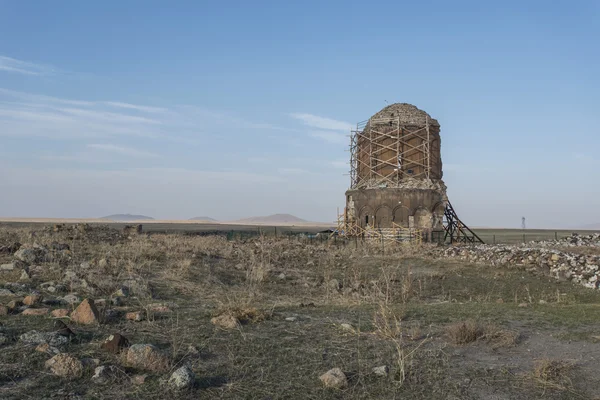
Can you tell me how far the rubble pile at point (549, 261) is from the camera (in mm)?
14812

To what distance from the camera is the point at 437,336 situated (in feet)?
19.8

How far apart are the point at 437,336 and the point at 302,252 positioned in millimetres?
15813

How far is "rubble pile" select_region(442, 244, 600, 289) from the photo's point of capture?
1481 cm

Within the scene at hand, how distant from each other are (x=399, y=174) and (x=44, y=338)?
1167 inches

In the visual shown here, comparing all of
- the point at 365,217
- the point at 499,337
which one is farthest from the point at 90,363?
the point at 365,217

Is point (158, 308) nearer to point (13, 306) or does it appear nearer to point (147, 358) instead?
point (13, 306)

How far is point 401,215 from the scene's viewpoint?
3133 centimetres

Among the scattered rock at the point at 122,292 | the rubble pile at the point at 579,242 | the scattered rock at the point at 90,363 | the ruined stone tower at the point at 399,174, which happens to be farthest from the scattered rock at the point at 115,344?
the ruined stone tower at the point at 399,174

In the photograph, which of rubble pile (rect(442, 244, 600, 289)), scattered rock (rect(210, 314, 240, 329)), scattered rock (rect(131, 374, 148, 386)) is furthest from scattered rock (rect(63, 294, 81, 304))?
rubble pile (rect(442, 244, 600, 289))

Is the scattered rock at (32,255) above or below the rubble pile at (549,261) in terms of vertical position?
above

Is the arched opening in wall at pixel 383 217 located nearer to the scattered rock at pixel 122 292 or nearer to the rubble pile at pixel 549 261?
the rubble pile at pixel 549 261

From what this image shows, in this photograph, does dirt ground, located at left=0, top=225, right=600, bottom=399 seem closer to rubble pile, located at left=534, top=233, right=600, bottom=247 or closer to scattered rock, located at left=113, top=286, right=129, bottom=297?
scattered rock, located at left=113, top=286, right=129, bottom=297

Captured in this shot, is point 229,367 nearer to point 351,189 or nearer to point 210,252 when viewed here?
point 210,252

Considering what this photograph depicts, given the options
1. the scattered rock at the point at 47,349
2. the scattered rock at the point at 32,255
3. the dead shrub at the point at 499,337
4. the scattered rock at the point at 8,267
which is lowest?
the dead shrub at the point at 499,337
